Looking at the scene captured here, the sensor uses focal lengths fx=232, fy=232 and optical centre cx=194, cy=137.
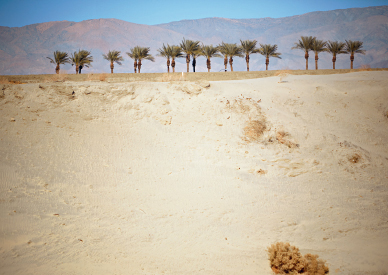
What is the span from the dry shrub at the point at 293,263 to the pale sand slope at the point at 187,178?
17 cm

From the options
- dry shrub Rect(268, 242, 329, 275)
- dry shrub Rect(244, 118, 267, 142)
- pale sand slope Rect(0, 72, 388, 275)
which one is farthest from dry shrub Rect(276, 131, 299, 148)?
dry shrub Rect(268, 242, 329, 275)

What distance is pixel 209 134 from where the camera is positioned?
23.7 ft

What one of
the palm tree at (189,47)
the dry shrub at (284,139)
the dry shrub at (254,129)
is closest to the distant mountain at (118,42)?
the palm tree at (189,47)

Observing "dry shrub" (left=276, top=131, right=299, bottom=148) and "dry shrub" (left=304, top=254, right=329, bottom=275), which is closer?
"dry shrub" (left=304, top=254, right=329, bottom=275)

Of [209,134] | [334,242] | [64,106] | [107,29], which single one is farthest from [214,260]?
[107,29]

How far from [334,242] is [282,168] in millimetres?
2435

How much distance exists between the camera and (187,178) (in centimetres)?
559

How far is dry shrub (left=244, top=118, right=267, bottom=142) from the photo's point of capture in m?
7.18

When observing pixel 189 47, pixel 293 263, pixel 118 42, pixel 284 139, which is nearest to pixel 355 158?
pixel 284 139

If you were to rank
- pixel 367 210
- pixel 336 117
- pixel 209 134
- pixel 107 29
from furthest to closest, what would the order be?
1. pixel 107 29
2. pixel 336 117
3. pixel 209 134
4. pixel 367 210

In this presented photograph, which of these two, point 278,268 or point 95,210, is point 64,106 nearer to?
point 95,210

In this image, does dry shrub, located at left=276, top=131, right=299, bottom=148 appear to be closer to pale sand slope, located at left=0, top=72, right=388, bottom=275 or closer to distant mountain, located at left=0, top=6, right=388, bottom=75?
pale sand slope, located at left=0, top=72, right=388, bottom=275

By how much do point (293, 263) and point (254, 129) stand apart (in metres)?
4.66

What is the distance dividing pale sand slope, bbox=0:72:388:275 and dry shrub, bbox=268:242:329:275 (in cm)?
17
